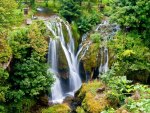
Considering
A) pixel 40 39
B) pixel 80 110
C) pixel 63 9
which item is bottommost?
pixel 80 110

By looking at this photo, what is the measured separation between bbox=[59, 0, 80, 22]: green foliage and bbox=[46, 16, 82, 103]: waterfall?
105 centimetres

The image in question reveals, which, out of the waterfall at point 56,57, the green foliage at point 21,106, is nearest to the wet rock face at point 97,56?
the waterfall at point 56,57

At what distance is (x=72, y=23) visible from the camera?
22500 millimetres

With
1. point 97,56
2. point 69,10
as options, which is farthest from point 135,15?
point 69,10

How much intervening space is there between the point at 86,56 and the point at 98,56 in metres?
0.88

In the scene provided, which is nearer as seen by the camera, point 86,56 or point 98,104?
point 98,104

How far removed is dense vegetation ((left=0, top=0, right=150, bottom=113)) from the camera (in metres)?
15.0

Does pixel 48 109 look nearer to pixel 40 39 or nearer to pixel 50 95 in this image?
pixel 50 95

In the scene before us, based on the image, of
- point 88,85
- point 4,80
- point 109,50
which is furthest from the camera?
point 109,50

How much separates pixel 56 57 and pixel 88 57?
7.74ft

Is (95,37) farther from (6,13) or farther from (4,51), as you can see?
(4,51)

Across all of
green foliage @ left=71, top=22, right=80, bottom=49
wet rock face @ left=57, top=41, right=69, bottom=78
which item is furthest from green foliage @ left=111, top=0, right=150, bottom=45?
wet rock face @ left=57, top=41, right=69, bottom=78

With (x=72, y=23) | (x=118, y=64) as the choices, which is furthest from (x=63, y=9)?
(x=118, y=64)

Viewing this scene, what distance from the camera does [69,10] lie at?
2270cm
